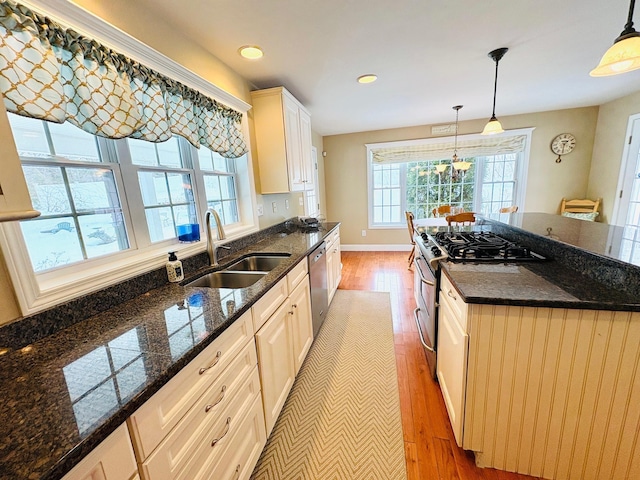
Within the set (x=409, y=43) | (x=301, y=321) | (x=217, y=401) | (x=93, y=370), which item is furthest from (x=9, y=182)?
(x=409, y=43)

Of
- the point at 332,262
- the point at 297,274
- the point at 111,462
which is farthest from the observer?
the point at 332,262

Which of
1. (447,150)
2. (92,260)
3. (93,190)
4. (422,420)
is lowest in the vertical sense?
(422,420)

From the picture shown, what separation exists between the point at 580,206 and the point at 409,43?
4222 millimetres

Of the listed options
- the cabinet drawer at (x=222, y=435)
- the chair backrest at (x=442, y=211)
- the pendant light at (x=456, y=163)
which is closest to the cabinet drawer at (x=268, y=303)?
the cabinet drawer at (x=222, y=435)

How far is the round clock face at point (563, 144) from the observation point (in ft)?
13.4

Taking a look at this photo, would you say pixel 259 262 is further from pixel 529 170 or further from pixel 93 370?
pixel 529 170

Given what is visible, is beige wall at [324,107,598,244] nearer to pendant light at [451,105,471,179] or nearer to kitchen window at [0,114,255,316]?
pendant light at [451,105,471,179]

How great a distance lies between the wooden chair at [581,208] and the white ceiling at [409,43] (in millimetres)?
1538

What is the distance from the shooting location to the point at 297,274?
1.83 meters

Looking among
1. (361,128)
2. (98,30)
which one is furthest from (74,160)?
(361,128)

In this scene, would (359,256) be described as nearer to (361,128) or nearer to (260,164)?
(361,128)

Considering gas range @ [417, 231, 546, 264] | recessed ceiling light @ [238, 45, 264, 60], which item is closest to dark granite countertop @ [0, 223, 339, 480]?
gas range @ [417, 231, 546, 264]

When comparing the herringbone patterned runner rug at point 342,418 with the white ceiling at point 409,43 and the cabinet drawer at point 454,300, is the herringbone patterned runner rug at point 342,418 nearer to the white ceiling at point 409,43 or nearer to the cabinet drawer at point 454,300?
the cabinet drawer at point 454,300

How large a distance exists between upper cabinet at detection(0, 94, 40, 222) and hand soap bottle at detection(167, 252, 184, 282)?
808mm
